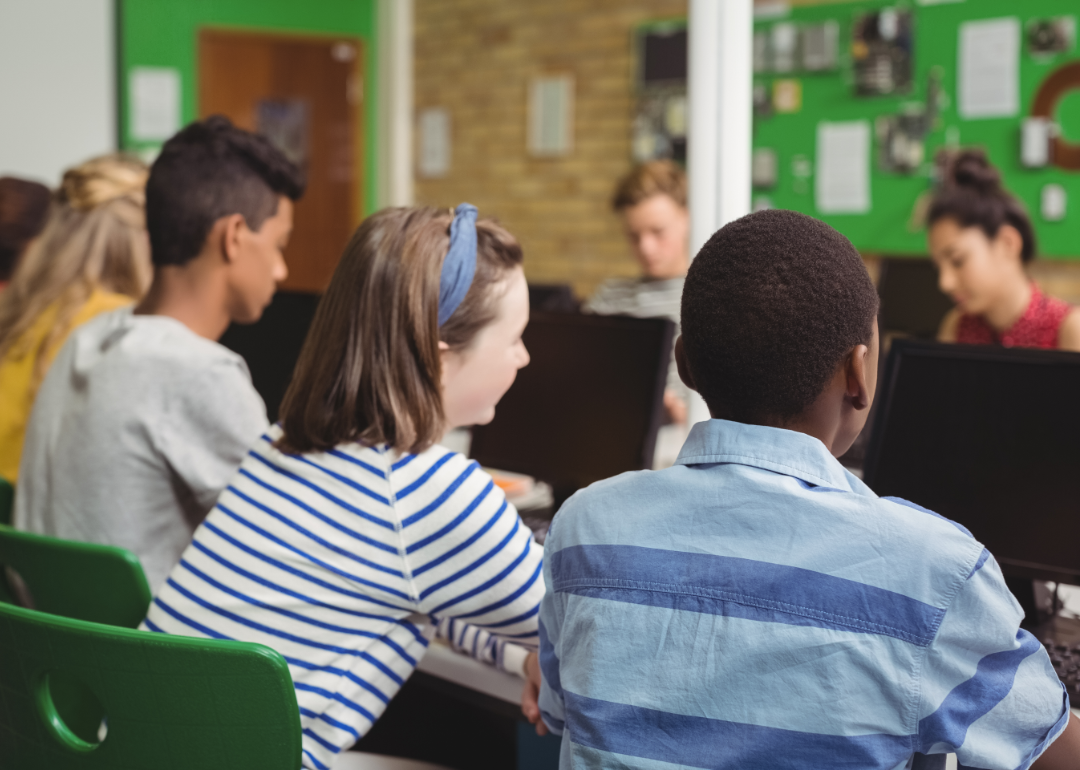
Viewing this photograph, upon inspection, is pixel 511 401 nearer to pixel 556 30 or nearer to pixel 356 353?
pixel 356 353

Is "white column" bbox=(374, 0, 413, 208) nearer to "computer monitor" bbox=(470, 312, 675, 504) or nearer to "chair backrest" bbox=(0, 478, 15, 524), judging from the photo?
"computer monitor" bbox=(470, 312, 675, 504)

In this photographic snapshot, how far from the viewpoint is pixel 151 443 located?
1577mm

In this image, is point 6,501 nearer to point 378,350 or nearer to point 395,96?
point 378,350

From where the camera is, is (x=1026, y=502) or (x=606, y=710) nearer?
(x=606, y=710)

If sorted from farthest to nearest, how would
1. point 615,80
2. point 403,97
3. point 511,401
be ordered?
point 615,80 < point 403,97 < point 511,401

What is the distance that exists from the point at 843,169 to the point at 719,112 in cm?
319

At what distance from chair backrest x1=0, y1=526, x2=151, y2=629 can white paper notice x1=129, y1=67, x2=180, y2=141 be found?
13.6ft

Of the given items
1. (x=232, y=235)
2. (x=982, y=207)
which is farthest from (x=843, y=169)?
(x=232, y=235)

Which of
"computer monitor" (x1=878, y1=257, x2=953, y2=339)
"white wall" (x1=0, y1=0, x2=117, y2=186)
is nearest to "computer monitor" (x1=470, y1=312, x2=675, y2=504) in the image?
"computer monitor" (x1=878, y1=257, x2=953, y2=339)

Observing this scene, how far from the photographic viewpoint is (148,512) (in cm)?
159

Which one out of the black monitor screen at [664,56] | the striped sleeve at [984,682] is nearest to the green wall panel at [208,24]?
the black monitor screen at [664,56]

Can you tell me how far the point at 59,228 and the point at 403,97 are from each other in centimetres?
120

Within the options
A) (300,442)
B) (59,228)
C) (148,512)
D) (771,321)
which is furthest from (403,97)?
(771,321)

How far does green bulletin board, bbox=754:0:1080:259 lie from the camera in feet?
13.2
